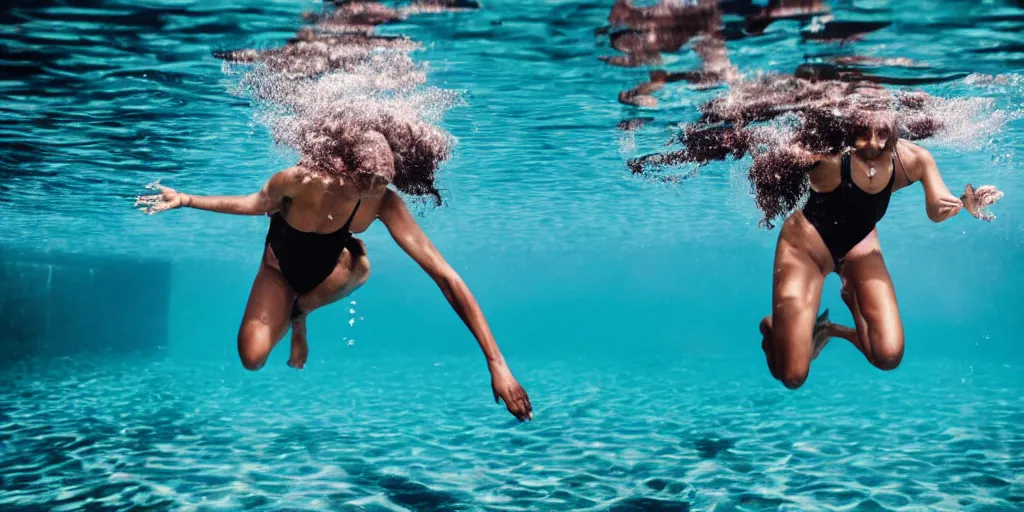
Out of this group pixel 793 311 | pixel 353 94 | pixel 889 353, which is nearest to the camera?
pixel 889 353

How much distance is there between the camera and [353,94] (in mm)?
11047

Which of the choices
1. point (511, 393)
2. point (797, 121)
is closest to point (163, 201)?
point (511, 393)

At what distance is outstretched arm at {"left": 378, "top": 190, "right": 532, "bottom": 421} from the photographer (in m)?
5.32

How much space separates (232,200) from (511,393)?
3249 mm

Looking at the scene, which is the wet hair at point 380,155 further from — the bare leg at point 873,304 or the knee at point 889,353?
the knee at point 889,353

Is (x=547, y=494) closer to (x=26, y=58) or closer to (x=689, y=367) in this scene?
(x=26, y=58)

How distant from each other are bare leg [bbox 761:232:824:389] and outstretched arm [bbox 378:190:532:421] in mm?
3095

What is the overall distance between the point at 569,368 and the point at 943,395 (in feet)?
46.2

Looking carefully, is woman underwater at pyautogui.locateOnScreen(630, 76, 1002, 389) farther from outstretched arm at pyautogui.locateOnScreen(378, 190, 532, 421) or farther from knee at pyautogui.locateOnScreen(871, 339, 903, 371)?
outstretched arm at pyautogui.locateOnScreen(378, 190, 532, 421)

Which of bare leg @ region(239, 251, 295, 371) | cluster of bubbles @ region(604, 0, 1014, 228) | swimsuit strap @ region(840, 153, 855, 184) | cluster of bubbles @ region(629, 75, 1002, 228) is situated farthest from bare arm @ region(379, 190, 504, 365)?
cluster of bubbles @ region(629, 75, 1002, 228)

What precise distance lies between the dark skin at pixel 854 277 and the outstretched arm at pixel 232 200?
4897 millimetres

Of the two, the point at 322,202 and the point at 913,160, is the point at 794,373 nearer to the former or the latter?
the point at 913,160

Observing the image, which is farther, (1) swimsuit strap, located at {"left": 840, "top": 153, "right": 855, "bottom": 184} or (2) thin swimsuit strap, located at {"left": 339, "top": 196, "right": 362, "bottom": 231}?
(1) swimsuit strap, located at {"left": 840, "top": 153, "right": 855, "bottom": 184}

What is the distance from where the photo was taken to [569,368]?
1172 inches
